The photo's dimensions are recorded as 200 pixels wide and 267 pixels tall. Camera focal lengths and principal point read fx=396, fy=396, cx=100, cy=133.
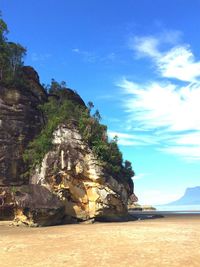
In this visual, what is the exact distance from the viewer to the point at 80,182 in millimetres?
40688

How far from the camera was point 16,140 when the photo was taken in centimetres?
4734

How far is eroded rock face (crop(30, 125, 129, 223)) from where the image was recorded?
3947cm

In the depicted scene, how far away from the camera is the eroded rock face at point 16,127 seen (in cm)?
4600

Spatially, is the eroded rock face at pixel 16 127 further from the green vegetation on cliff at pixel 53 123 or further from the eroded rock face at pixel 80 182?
the eroded rock face at pixel 80 182

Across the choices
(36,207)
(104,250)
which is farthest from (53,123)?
(104,250)

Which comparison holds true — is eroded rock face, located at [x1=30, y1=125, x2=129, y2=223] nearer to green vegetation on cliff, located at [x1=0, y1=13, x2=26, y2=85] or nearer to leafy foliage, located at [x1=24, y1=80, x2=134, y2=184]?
leafy foliage, located at [x1=24, y1=80, x2=134, y2=184]

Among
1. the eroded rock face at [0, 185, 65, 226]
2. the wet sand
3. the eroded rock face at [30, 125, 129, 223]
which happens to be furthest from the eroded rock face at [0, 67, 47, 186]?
the wet sand

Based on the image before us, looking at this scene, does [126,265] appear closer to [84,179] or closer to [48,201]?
[48,201]

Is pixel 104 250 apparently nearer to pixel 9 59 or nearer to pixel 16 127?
pixel 16 127

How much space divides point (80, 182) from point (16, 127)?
40.2 ft

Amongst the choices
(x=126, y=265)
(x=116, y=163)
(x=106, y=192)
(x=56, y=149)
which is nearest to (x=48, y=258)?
(x=126, y=265)

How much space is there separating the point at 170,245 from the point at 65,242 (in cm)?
584

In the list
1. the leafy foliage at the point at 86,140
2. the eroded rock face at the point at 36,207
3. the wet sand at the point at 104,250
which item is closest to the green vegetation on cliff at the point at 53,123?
the leafy foliage at the point at 86,140

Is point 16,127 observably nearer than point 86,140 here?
No
